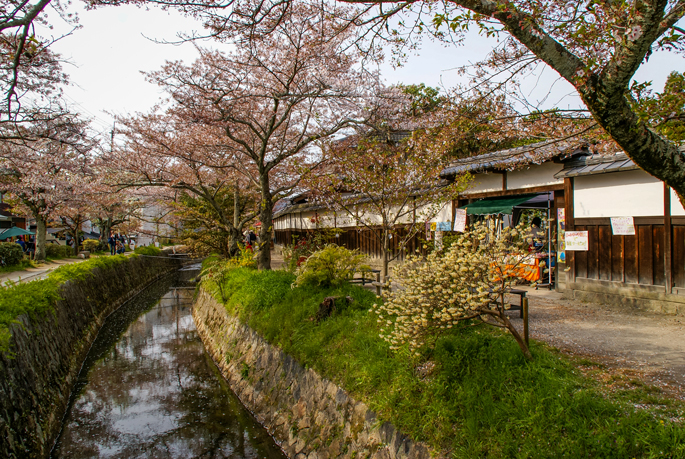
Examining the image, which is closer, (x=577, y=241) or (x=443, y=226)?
(x=577, y=241)

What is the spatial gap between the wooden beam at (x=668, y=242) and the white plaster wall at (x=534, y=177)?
2748mm

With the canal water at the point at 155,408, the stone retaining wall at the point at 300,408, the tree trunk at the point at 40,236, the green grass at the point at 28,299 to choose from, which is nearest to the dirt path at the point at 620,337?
the stone retaining wall at the point at 300,408

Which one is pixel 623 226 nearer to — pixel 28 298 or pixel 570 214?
pixel 570 214

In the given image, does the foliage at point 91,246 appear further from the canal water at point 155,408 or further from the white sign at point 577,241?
the white sign at point 577,241

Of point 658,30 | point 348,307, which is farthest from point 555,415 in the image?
point 348,307

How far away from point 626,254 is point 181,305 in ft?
53.2

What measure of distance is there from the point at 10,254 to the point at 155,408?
16.4 metres

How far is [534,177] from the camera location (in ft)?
36.5

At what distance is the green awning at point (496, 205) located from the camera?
1128 cm

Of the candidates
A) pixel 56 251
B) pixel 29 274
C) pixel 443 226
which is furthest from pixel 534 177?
pixel 56 251

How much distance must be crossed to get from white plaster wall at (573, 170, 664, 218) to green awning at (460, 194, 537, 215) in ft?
6.55

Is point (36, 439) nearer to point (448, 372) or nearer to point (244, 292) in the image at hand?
point (244, 292)

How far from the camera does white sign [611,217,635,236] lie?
8.33 metres

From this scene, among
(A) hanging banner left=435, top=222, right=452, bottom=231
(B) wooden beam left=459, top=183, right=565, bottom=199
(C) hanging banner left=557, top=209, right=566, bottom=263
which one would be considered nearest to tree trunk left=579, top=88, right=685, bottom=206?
(B) wooden beam left=459, top=183, right=565, bottom=199
